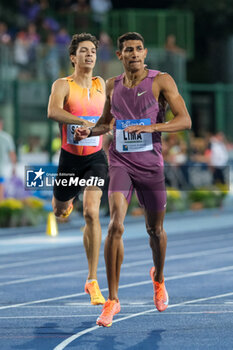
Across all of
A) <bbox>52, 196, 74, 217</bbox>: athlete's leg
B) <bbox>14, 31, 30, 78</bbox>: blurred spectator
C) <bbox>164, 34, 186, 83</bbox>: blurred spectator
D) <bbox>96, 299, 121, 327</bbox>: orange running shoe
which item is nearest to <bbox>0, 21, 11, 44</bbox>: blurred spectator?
<bbox>14, 31, 30, 78</bbox>: blurred spectator

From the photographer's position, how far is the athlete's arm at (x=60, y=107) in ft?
31.0

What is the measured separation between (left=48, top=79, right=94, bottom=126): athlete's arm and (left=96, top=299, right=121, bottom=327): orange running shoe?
167 cm

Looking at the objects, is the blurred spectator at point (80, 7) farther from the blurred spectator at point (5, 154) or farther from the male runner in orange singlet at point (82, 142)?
the male runner in orange singlet at point (82, 142)

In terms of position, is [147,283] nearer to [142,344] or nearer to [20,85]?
[142,344]

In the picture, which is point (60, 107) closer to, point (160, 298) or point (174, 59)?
point (160, 298)

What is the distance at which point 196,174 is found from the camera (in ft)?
89.1

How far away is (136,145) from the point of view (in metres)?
8.84

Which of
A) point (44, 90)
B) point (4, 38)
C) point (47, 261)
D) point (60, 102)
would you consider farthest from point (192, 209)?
point (60, 102)

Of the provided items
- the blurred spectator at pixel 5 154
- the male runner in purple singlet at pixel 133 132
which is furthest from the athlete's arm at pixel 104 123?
the blurred spectator at pixel 5 154

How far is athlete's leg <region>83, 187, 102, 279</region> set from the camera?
31.9 ft

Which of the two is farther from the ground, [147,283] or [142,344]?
[142,344]

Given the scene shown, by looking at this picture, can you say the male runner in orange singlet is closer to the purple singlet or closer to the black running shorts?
the black running shorts

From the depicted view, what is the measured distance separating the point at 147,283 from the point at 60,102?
397cm

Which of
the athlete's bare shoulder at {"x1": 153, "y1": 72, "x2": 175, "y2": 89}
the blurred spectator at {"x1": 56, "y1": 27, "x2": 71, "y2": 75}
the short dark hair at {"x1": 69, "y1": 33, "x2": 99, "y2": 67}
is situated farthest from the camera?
the blurred spectator at {"x1": 56, "y1": 27, "x2": 71, "y2": 75}
